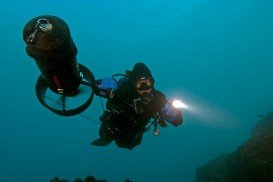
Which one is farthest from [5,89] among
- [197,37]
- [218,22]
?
[218,22]

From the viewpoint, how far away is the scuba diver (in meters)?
6.21

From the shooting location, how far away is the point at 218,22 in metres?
115

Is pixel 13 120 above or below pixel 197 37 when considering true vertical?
below

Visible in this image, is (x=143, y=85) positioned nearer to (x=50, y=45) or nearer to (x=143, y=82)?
(x=143, y=82)

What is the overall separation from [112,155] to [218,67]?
65.1 m

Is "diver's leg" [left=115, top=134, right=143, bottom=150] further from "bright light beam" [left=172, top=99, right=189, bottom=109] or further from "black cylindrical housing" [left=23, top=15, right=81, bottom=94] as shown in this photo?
"black cylindrical housing" [left=23, top=15, right=81, bottom=94]

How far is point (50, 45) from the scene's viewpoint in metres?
→ 3.21

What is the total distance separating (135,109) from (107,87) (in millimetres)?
1372

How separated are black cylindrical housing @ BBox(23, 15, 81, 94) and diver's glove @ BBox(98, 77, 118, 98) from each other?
1.35 metres

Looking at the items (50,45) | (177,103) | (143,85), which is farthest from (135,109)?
(50,45)

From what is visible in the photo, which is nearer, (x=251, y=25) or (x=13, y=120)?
(x=251, y=25)

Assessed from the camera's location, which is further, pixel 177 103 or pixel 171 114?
pixel 171 114

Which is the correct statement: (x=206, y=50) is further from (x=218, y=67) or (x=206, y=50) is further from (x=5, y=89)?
(x=5, y=89)

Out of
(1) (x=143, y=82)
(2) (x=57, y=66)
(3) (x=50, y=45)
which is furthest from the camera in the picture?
(1) (x=143, y=82)
